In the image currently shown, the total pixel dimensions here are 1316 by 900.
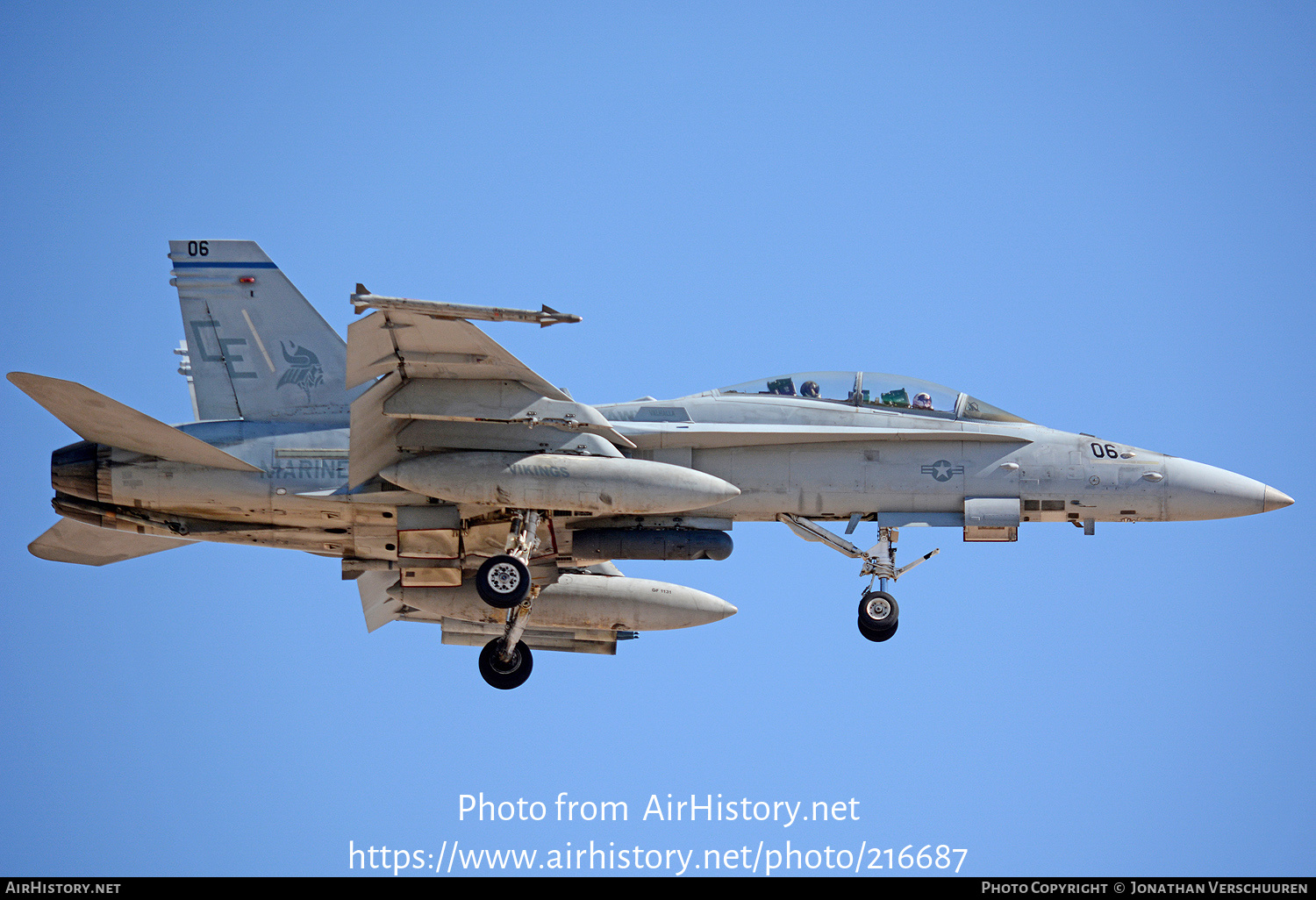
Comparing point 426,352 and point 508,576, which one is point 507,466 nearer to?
point 508,576

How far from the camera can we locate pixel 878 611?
69.1 feet

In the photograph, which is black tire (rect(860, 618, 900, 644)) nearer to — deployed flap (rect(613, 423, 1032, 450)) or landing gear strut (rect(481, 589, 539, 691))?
deployed flap (rect(613, 423, 1032, 450))

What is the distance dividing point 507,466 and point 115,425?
187 inches

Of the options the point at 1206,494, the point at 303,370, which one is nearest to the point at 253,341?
the point at 303,370

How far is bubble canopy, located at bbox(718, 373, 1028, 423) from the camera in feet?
69.8

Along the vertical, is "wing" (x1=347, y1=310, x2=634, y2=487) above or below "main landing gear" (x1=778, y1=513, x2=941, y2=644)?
above

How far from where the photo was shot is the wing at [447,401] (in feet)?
62.4

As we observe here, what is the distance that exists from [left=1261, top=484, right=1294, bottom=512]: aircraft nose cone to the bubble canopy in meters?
3.34

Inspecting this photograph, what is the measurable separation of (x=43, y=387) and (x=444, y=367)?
182 inches

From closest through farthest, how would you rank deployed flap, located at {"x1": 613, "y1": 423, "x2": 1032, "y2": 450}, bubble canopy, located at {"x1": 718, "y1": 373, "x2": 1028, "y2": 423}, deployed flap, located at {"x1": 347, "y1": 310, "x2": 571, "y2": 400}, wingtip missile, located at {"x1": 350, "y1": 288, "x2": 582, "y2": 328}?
wingtip missile, located at {"x1": 350, "y1": 288, "x2": 582, "y2": 328}
deployed flap, located at {"x1": 347, "y1": 310, "x2": 571, "y2": 400}
deployed flap, located at {"x1": 613, "y1": 423, "x2": 1032, "y2": 450}
bubble canopy, located at {"x1": 718, "y1": 373, "x2": 1028, "y2": 423}

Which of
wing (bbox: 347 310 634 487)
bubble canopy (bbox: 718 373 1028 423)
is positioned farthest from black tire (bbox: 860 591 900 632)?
wing (bbox: 347 310 634 487)

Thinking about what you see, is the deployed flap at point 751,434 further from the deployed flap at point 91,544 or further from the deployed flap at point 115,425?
the deployed flap at point 91,544

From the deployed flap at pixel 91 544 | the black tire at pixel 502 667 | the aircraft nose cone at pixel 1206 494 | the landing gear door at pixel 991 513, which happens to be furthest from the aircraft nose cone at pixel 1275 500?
the deployed flap at pixel 91 544
